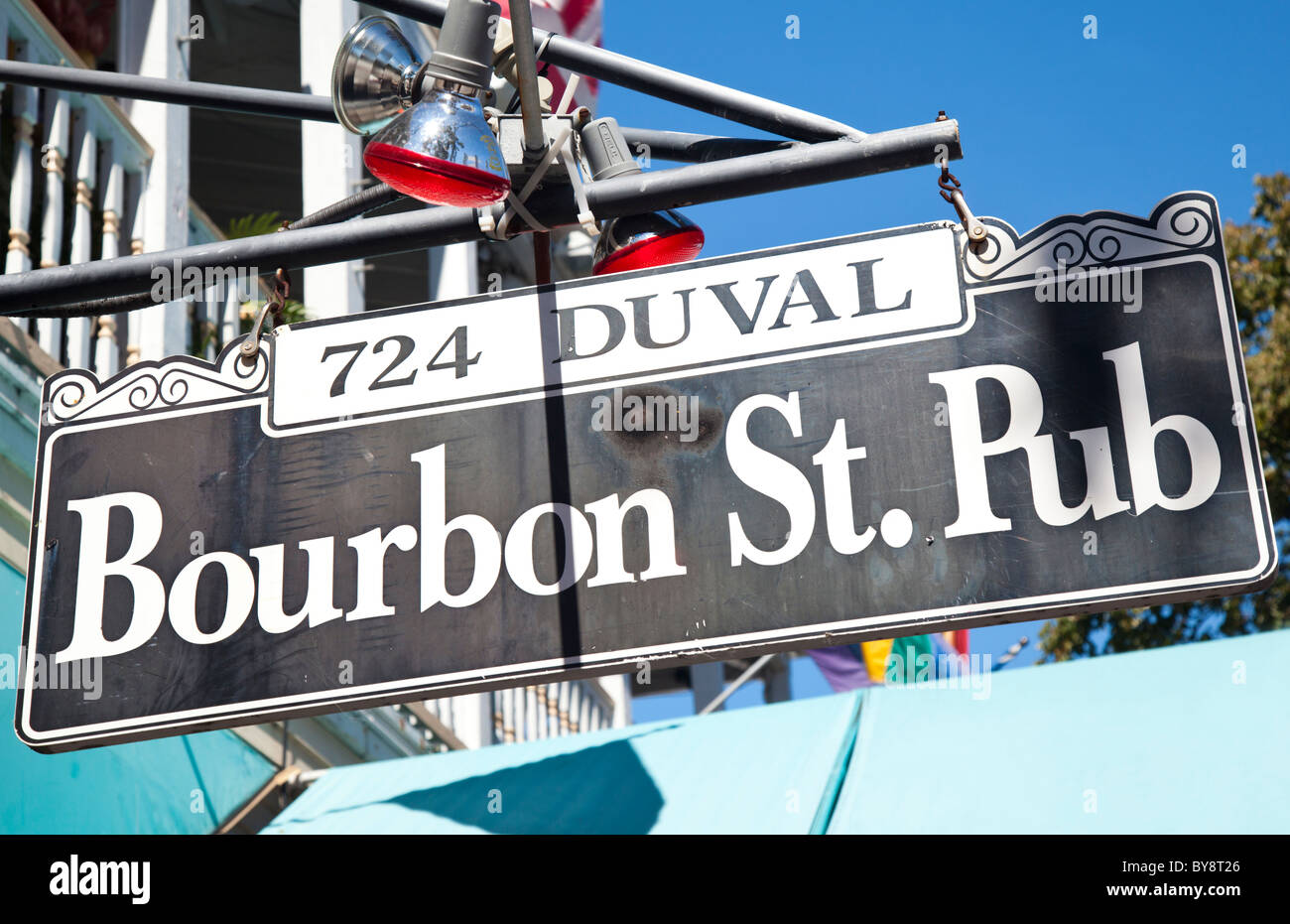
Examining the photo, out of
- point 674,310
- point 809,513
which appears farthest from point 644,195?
point 809,513

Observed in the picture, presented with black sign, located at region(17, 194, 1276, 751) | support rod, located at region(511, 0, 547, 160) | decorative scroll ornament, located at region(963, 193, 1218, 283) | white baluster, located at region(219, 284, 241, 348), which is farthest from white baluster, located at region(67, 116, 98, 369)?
decorative scroll ornament, located at region(963, 193, 1218, 283)

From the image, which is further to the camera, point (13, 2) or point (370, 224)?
point (13, 2)

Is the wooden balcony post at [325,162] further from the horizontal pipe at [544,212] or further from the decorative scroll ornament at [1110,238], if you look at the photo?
the decorative scroll ornament at [1110,238]

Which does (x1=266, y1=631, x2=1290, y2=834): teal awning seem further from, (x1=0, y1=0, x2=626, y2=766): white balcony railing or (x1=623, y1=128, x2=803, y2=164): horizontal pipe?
(x1=623, y1=128, x2=803, y2=164): horizontal pipe

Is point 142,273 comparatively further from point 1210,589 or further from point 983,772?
point 983,772

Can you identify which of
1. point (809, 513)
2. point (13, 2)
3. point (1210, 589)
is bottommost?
point (1210, 589)

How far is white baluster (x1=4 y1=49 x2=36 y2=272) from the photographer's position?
4.76 metres

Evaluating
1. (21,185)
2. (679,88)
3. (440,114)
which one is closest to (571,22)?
(21,185)

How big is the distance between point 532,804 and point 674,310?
399cm

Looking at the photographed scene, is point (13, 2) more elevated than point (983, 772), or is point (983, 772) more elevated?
point (13, 2)

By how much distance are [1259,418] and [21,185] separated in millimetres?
10127
